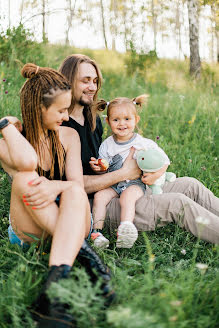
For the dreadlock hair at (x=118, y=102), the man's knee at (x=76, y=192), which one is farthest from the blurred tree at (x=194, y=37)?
the man's knee at (x=76, y=192)

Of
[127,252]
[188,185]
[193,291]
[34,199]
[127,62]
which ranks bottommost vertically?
[127,252]

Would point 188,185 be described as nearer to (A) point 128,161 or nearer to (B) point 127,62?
(A) point 128,161

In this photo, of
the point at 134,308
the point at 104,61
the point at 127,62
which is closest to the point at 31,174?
the point at 134,308

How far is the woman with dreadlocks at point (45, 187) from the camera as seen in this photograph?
179 cm

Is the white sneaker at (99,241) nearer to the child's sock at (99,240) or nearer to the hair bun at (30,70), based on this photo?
the child's sock at (99,240)

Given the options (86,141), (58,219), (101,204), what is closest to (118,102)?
(86,141)

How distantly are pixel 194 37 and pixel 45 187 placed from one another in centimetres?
670

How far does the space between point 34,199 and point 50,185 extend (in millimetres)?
141

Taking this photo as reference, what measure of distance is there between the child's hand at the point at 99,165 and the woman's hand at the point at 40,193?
672 millimetres

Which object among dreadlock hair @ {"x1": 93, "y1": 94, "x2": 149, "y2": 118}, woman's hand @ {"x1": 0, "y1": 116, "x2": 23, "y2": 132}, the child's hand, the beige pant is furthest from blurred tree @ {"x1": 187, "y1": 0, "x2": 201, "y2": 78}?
woman's hand @ {"x1": 0, "y1": 116, "x2": 23, "y2": 132}

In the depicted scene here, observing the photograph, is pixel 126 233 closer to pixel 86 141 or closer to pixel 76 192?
pixel 76 192

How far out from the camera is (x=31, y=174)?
1.93 m

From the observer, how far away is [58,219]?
1881 millimetres

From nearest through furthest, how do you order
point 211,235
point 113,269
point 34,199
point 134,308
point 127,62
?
point 134,308 < point 34,199 < point 113,269 < point 211,235 < point 127,62
